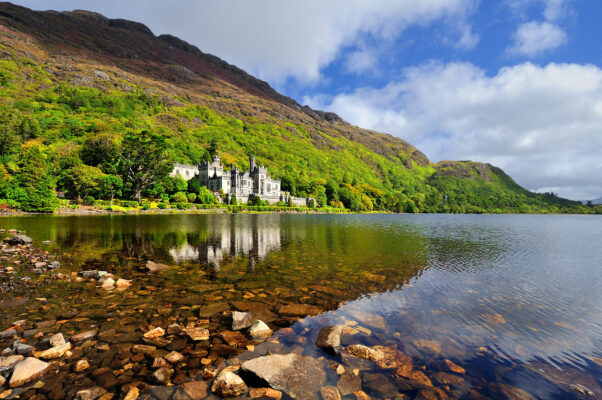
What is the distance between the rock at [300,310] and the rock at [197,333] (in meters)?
2.60

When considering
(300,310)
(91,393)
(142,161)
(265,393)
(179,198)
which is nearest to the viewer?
(91,393)

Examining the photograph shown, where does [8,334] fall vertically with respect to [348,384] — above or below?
above

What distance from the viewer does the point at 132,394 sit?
4.70 meters

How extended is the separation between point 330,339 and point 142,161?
95014 mm

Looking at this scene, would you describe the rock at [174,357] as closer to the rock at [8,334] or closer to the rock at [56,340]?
the rock at [56,340]

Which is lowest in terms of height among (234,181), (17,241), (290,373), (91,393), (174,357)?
(290,373)

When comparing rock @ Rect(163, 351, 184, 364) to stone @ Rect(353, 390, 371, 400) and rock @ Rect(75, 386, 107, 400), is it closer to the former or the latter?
rock @ Rect(75, 386, 107, 400)

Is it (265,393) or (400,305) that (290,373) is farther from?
(400,305)

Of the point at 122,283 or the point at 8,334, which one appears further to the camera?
the point at 122,283

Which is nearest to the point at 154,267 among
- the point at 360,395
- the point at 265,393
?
the point at 265,393

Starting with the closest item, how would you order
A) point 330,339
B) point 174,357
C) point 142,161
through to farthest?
point 174,357 < point 330,339 < point 142,161

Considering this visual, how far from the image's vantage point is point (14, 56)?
556 feet

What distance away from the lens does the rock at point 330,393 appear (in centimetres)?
501

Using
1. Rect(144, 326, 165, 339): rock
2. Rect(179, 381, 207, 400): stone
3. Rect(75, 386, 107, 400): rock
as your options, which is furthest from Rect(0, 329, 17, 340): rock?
Rect(179, 381, 207, 400): stone
